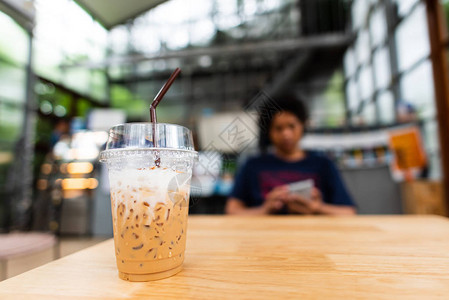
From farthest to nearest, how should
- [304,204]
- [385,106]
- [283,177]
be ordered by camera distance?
1. [385,106]
2. [283,177]
3. [304,204]

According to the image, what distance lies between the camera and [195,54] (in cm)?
534

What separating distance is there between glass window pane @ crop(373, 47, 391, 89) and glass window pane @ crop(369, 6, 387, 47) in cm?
19

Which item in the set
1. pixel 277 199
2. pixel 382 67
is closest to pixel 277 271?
pixel 277 199

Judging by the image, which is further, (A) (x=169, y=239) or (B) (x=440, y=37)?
(B) (x=440, y=37)

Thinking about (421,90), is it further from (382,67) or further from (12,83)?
(12,83)

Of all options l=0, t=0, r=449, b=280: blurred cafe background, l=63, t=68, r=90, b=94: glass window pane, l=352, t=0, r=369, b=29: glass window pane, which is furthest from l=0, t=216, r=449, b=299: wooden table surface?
l=63, t=68, r=90, b=94: glass window pane

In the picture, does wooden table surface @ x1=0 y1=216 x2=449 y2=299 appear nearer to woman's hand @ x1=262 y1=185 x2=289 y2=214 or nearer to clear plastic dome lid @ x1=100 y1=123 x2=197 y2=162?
clear plastic dome lid @ x1=100 y1=123 x2=197 y2=162

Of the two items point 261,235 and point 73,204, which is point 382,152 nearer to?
point 261,235

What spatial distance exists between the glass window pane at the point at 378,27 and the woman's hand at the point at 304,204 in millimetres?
4286

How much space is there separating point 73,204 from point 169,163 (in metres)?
4.32

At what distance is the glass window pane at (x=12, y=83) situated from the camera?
4.15 m

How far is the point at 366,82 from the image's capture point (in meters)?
5.61

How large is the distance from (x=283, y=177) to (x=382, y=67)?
424 cm

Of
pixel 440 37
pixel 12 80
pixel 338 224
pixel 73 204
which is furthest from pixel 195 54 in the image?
pixel 338 224
